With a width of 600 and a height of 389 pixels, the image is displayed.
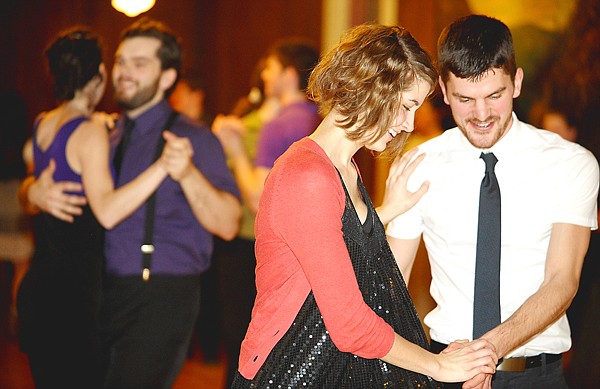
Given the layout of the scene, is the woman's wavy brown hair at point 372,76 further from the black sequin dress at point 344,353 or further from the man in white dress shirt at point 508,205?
the man in white dress shirt at point 508,205

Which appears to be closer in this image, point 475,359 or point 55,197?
point 475,359

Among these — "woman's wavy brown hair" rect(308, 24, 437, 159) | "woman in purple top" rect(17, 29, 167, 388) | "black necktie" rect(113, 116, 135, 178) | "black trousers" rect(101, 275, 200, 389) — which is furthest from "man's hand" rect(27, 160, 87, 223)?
"woman's wavy brown hair" rect(308, 24, 437, 159)

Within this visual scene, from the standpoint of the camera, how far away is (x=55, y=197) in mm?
3188

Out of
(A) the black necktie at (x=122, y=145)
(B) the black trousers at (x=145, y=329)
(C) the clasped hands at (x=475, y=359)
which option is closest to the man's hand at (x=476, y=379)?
(C) the clasped hands at (x=475, y=359)

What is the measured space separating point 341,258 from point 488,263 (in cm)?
69

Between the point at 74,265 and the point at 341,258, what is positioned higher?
the point at 341,258

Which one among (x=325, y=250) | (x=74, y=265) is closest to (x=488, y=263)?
(x=325, y=250)

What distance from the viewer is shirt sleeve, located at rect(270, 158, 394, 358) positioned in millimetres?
1782

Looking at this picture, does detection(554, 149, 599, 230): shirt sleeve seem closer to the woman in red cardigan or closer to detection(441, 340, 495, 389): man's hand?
detection(441, 340, 495, 389): man's hand

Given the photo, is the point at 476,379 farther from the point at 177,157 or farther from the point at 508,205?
the point at 177,157

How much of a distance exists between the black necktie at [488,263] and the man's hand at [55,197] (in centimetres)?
158

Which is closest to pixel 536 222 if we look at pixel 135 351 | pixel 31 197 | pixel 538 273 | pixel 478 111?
pixel 538 273

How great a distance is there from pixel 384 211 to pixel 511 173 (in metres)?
0.37

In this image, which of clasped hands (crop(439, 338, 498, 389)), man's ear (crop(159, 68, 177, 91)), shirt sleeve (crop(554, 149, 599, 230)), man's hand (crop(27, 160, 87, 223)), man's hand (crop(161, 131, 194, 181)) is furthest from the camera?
man's ear (crop(159, 68, 177, 91))
